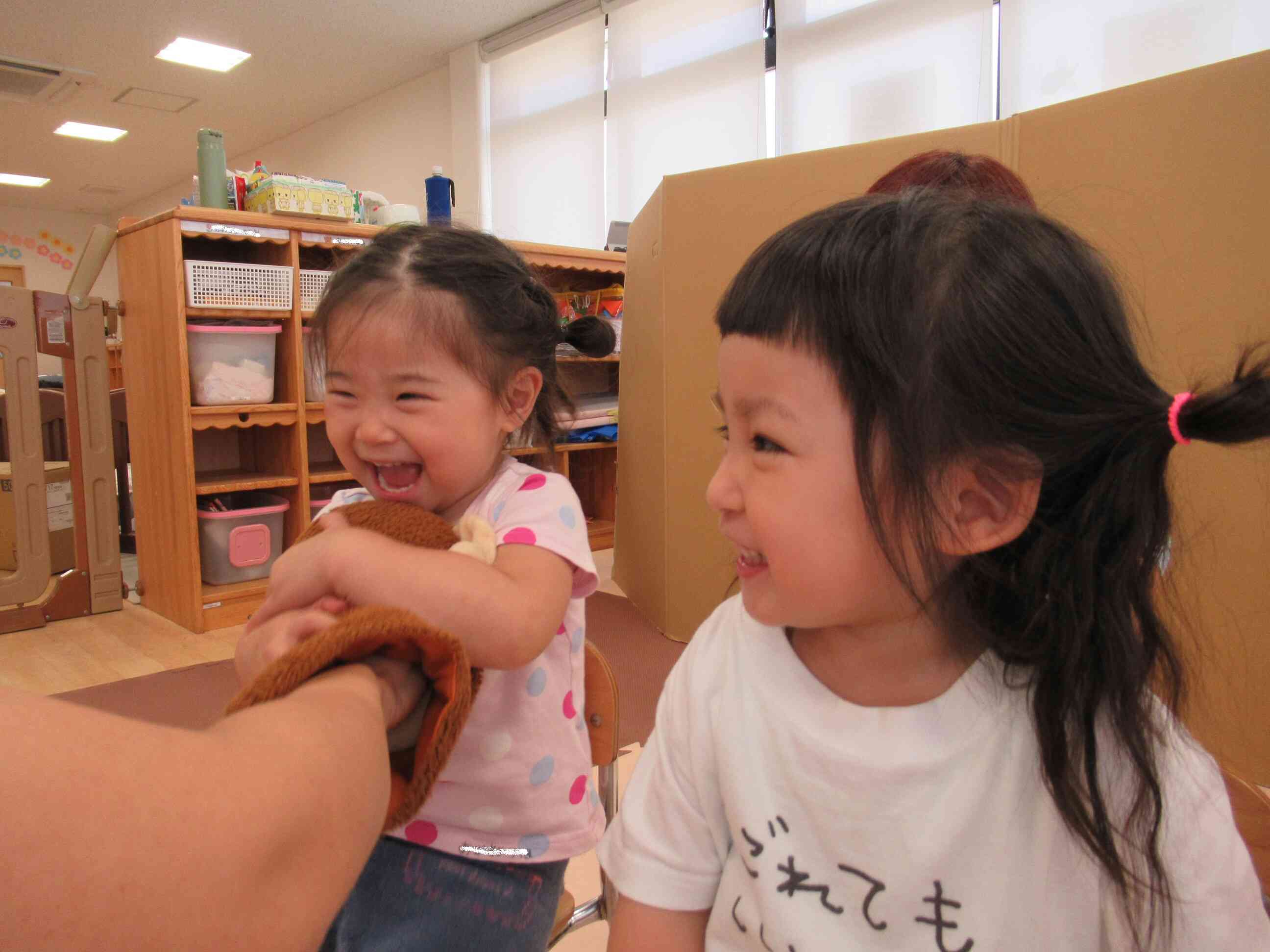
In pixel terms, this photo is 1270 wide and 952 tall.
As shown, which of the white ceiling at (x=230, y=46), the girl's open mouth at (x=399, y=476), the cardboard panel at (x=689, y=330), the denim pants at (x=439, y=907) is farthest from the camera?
the white ceiling at (x=230, y=46)

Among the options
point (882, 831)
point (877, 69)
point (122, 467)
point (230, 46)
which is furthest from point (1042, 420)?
point (230, 46)

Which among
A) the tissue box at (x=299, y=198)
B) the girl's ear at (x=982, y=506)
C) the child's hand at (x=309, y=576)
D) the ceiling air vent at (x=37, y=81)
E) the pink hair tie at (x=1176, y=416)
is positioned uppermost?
the ceiling air vent at (x=37, y=81)

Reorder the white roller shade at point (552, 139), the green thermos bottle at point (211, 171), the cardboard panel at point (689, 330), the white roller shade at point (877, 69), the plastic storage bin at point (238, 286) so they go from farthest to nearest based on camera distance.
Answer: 1. the white roller shade at point (552, 139)
2. the white roller shade at point (877, 69)
3. the green thermos bottle at point (211, 171)
4. the plastic storage bin at point (238, 286)
5. the cardboard panel at point (689, 330)

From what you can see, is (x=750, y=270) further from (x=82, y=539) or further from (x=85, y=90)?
(x=85, y=90)

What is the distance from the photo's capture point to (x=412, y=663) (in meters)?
0.41

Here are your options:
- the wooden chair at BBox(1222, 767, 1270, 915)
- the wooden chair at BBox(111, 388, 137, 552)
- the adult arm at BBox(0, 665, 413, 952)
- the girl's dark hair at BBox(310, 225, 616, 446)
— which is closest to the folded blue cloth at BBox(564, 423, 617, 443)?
the wooden chair at BBox(111, 388, 137, 552)

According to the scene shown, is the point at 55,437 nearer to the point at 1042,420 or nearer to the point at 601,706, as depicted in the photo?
the point at 601,706

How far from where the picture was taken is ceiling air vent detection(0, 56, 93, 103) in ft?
15.3

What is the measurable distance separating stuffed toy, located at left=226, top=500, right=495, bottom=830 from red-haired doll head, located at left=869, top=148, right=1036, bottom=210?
743 mm

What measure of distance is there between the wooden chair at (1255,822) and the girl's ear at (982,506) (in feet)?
0.65

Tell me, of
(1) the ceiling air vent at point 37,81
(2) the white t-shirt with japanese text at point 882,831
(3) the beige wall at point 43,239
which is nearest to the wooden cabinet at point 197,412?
(2) the white t-shirt with japanese text at point 882,831

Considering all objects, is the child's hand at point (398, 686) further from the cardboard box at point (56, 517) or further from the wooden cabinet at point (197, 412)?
the cardboard box at point (56, 517)

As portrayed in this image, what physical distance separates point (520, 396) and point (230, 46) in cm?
481

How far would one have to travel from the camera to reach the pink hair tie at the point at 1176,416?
44cm
